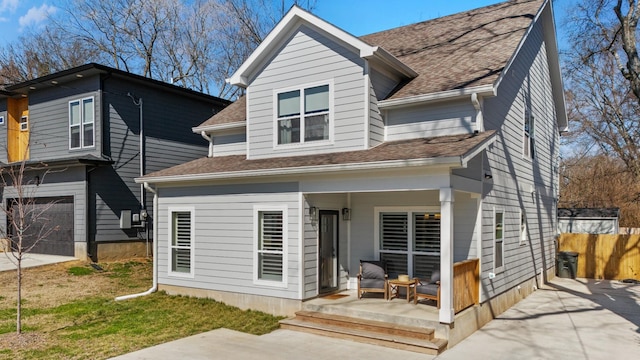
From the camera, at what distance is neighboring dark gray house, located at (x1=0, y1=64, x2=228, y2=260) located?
14.5m

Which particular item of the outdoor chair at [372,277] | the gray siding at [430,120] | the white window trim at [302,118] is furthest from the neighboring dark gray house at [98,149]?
the gray siding at [430,120]

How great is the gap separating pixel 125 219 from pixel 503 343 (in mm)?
12099

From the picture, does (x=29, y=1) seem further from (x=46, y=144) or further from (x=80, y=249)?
(x=80, y=249)

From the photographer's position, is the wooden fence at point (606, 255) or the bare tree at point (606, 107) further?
the bare tree at point (606, 107)

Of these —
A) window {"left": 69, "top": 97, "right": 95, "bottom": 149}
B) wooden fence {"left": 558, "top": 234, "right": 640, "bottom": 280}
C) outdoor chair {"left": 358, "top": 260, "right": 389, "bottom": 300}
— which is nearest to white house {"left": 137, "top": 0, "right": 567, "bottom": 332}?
outdoor chair {"left": 358, "top": 260, "right": 389, "bottom": 300}

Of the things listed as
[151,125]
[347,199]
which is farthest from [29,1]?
[347,199]

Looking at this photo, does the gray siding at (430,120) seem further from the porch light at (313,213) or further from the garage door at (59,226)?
the garage door at (59,226)

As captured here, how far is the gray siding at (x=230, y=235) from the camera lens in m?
9.13

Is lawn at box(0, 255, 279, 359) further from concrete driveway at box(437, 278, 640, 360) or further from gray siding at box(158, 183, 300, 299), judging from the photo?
concrete driveway at box(437, 278, 640, 360)

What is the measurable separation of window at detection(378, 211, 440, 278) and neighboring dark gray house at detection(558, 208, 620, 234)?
446 inches

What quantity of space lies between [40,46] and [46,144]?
1257 centimetres

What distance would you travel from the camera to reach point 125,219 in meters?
15.0

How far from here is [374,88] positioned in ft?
31.1

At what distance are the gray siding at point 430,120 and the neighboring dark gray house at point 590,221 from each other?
11812 mm
